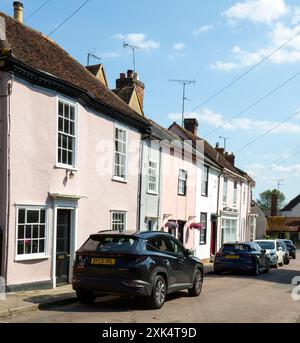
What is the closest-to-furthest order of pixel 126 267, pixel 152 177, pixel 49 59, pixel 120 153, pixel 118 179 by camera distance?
pixel 126 267 < pixel 49 59 < pixel 118 179 < pixel 120 153 < pixel 152 177

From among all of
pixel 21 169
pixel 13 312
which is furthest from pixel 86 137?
pixel 13 312

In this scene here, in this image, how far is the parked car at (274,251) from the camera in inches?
1008

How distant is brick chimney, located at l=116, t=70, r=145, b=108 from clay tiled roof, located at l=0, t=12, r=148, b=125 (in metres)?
4.97

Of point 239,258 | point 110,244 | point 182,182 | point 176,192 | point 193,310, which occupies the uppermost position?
point 182,182

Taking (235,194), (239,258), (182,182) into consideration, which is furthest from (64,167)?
(235,194)

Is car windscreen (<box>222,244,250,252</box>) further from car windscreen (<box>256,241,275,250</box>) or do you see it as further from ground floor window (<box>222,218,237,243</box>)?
ground floor window (<box>222,218,237,243</box>)

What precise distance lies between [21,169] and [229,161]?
31.3 meters

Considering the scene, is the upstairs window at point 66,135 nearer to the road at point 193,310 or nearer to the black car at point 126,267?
the black car at point 126,267

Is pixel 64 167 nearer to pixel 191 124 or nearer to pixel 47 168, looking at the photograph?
pixel 47 168

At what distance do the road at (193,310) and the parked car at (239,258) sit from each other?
5758mm

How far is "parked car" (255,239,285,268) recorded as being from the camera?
2560 cm

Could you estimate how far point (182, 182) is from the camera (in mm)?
25344

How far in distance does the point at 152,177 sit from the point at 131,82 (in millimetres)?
5600
